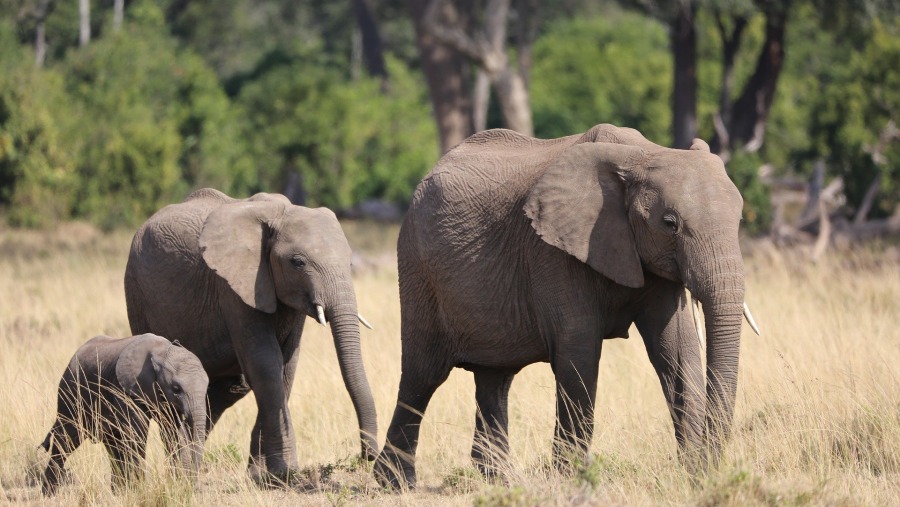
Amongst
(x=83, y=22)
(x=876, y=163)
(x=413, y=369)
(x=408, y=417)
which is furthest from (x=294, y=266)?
(x=83, y=22)

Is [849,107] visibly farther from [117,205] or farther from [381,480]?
[381,480]

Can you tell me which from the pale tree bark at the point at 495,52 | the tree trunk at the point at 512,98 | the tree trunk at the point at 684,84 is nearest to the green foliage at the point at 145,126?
the pale tree bark at the point at 495,52

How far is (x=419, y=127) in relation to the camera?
3391cm

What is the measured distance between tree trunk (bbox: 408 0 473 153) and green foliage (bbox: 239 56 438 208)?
5.18 metres

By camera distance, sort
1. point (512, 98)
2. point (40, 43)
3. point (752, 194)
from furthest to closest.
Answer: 1. point (40, 43)
2. point (512, 98)
3. point (752, 194)

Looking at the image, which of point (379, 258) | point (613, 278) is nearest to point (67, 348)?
point (613, 278)

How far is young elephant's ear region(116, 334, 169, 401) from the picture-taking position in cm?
731

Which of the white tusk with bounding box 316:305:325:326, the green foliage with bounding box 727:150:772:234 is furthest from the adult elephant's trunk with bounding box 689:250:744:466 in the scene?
the green foliage with bounding box 727:150:772:234

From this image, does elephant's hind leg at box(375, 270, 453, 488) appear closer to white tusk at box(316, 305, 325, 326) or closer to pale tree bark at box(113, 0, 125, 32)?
white tusk at box(316, 305, 325, 326)

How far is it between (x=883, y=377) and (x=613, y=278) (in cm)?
282

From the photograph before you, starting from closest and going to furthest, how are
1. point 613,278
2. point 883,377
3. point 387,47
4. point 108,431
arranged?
1. point 613,278
2. point 108,431
3. point 883,377
4. point 387,47

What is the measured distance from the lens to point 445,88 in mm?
24484

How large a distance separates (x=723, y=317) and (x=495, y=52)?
15.6m

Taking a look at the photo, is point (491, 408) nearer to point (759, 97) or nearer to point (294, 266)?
point (294, 266)
